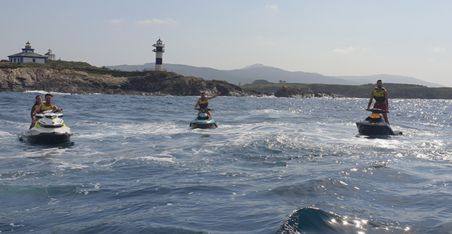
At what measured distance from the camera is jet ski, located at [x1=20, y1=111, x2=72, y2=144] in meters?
21.2

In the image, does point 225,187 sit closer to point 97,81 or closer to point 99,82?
point 99,82

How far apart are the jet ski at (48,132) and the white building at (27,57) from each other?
114 metres

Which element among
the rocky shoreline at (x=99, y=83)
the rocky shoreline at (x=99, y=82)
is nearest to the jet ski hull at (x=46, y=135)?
the rocky shoreline at (x=99, y=83)

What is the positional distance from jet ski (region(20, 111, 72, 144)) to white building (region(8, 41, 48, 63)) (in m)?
114

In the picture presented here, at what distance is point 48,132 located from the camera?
21.3m

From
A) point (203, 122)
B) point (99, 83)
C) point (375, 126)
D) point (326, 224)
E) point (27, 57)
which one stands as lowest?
point (99, 83)

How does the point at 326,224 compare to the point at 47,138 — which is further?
the point at 47,138

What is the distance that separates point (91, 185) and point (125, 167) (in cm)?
286

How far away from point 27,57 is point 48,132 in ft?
378

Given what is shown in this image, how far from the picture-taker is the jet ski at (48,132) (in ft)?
69.7

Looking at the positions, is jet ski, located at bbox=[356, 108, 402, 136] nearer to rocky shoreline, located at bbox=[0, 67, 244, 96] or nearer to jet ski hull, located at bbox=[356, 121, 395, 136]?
jet ski hull, located at bbox=[356, 121, 395, 136]

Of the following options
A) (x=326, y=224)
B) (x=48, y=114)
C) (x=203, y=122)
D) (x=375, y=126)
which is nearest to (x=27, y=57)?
(x=203, y=122)

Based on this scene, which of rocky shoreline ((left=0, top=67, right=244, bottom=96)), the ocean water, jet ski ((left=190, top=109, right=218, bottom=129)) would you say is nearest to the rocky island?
rocky shoreline ((left=0, top=67, right=244, bottom=96))

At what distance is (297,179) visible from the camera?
547 inches
